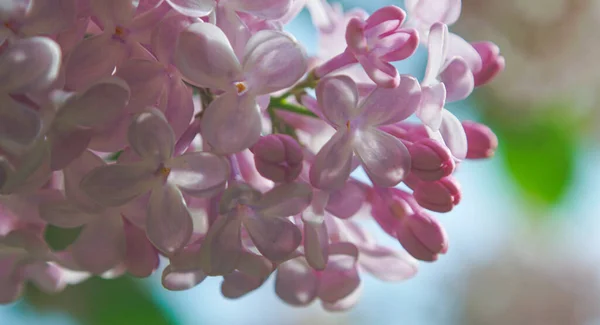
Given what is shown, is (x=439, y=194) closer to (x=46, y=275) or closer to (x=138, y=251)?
(x=138, y=251)

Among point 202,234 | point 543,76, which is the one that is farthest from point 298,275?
point 543,76

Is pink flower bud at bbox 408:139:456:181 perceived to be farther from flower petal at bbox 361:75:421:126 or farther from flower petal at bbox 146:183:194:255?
flower petal at bbox 146:183:194:255

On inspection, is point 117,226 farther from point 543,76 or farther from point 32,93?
point 543,76

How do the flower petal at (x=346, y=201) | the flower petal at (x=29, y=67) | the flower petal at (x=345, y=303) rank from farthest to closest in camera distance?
the flower petal at (x=345, y=303)
the flower petal at (x=346, y=201)
the flower petal at (x=29, y=67)

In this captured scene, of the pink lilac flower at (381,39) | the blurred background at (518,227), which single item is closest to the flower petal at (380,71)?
the pink lilac flower at (381,39)

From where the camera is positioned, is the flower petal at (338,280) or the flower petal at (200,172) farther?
the flower petal at (338,280)

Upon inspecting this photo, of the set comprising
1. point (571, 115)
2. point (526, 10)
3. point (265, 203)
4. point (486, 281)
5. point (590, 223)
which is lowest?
point (486, 281)

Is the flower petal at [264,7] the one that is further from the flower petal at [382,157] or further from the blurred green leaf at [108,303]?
the blurred green leaf at [108,303]

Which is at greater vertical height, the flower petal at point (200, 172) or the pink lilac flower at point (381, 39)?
the pink lilac flower at point (381, 39)
